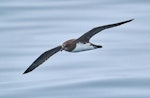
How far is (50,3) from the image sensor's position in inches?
1142

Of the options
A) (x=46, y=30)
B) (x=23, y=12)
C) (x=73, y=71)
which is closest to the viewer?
(x=73, y=71)

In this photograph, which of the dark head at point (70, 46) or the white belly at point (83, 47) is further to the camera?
the dark head at point (70, 46)

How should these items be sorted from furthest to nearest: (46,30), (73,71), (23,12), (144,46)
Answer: (23,12) → (46,30) → (144,46) → (73,71)

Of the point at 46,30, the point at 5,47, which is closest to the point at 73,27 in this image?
the point at 46,30

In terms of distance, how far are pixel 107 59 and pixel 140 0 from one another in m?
6.57

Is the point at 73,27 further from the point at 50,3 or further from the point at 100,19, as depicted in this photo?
the point at 50,3

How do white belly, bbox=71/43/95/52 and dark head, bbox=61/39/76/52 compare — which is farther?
dark head, bbox=61/39/76/52

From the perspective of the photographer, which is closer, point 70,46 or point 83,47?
point 83,47

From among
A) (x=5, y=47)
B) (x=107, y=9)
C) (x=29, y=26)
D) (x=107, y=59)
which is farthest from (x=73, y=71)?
(x=107, y=9)

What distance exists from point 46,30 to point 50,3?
390cm

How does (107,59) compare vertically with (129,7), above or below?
below

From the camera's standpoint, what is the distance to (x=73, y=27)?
25250 millimetres

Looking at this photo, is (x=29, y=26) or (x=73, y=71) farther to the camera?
(x=29, y=26)

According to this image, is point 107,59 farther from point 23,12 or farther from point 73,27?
point 23,12
